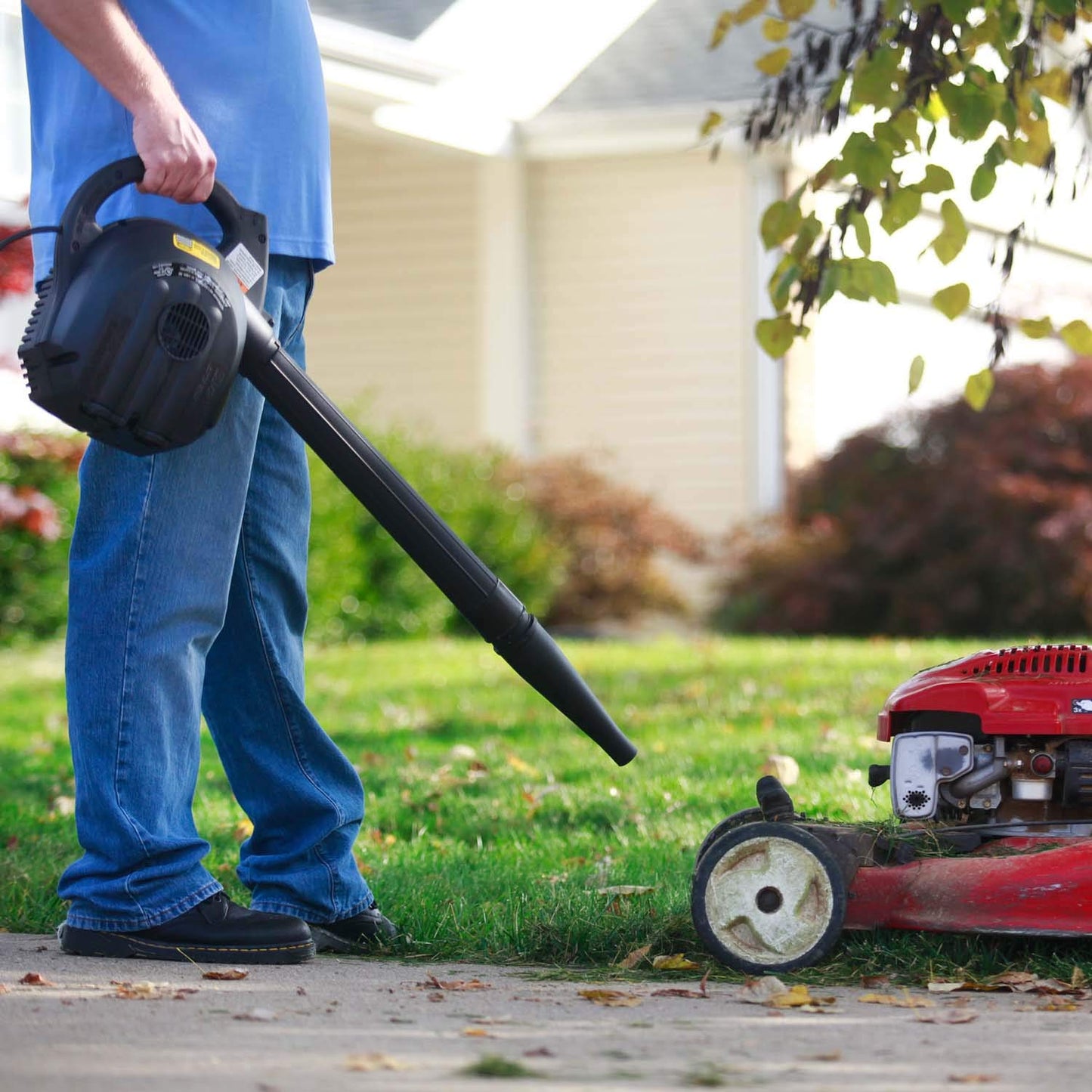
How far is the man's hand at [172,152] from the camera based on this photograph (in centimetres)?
274

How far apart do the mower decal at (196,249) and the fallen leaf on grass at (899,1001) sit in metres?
1.54

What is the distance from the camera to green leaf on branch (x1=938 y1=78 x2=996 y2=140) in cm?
339

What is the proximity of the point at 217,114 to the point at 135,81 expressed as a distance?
0.80ft

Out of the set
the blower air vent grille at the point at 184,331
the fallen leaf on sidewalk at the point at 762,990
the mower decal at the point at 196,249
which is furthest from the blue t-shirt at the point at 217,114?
the fallen leaf on sidewalk at the point at 762,990

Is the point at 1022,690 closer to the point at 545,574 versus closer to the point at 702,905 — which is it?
the point at 702,905

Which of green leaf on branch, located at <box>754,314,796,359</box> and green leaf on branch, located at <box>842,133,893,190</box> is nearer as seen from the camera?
green leaf on branch, located at <box>842,133,893,190</box>

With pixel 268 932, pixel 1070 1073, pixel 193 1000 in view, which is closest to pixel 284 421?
pixel 268 932

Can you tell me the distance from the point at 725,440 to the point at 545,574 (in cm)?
215

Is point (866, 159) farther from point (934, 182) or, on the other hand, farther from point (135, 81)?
point (135, 81)

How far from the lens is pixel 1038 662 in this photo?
3.02 meters

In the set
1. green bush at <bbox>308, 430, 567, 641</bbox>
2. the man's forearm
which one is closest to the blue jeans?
the man's forearm

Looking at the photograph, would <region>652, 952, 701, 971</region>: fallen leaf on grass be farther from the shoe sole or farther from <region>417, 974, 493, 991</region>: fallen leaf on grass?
the shoe sole

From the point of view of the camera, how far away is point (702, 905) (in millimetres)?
2828

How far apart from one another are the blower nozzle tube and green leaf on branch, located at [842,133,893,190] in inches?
43.0
